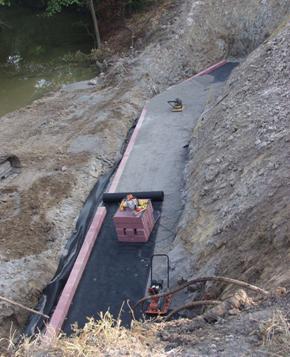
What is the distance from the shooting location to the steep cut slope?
7.81 meters

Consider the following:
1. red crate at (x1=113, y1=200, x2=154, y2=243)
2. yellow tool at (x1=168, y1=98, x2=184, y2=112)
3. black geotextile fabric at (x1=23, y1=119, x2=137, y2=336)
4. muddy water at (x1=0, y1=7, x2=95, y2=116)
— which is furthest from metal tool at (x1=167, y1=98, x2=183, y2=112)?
muddy water at (x1=0, y1=7, x2=95, y2=116)

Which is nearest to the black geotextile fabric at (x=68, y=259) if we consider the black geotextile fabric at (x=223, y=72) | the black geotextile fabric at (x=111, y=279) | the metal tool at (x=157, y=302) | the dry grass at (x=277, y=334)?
the black geotextile fabric at (x=111, y=279)

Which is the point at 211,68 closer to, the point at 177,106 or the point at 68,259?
the point at 177,106

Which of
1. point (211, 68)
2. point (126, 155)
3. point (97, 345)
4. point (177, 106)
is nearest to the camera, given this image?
point (97, 345)

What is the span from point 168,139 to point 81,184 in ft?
11.2

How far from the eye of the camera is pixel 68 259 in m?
11.4

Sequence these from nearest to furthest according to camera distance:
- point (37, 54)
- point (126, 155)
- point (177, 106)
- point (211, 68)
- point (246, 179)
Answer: point (246, 179) → point (126, 155) → point (177, 106) → point (211, 68) → point (37, 54)

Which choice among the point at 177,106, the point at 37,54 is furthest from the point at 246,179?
the point at 37,54

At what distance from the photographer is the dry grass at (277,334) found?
4555mm

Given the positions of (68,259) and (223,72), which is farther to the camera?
Answer: (223,72)

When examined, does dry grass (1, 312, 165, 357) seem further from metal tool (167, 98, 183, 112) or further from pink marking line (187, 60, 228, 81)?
pink marking line (187, 60, 228, 81)

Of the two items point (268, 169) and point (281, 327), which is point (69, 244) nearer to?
point (268, 169)

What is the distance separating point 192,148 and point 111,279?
17.3ft

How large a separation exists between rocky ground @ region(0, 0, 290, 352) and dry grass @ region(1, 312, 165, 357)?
1.99m
